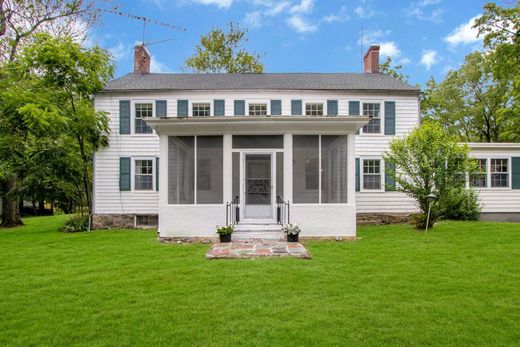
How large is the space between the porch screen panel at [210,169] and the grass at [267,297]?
180 cm

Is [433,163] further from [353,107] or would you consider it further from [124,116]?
[124,116]

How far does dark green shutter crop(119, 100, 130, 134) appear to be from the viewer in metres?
14.0

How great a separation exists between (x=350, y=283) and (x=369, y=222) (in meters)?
8.81

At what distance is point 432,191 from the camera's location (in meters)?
11.0

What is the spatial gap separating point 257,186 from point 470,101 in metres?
22.8

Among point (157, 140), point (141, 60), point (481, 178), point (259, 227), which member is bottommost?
point (259, 227)

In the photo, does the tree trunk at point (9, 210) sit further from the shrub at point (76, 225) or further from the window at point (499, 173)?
the window at point (499, 173)

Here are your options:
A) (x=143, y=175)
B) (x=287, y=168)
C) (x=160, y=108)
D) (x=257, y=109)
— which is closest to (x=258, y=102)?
(x=257, y=109)

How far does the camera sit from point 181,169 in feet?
31.5

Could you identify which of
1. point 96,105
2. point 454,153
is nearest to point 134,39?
point 96,105

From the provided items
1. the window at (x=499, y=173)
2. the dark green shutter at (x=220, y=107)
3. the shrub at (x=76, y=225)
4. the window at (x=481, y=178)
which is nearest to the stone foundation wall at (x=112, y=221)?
the shrub at (x=76, y=225)

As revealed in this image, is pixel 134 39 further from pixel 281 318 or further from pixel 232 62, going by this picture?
pixel 281 318

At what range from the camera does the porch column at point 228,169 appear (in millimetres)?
9531

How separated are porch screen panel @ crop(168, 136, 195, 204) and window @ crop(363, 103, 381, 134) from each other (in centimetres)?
739
